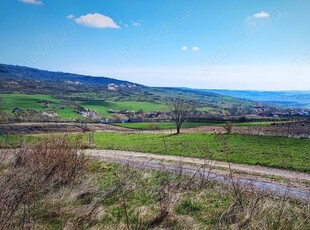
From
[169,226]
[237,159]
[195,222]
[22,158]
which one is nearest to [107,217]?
[169,226]

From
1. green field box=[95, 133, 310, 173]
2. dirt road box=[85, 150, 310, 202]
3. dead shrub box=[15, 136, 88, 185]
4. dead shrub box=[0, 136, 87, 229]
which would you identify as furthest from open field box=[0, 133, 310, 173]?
dead shrub box=[0, 136, 87, 229]

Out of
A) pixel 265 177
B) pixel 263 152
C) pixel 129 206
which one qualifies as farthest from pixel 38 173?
pixel 263 152

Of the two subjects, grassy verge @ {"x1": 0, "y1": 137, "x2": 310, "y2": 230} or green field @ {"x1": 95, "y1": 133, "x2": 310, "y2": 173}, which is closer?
grassy verge @ {"x1": 0, "y1": 137, "x2": 310, "y2": 230}

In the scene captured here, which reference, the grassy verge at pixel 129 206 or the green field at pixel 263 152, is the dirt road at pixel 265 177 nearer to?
the green field at pixel 263 152

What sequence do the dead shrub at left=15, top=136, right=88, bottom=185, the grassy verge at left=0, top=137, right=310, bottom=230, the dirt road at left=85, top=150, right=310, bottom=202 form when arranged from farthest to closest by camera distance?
the dirt road at left=85, top=150, right=310, bottom=202 → the dead shrub at left=15, top=136, right=88, bottom=185 → the grassy verge at left=0, top=137, right=310, bottom=230

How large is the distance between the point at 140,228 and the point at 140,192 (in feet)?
12.2

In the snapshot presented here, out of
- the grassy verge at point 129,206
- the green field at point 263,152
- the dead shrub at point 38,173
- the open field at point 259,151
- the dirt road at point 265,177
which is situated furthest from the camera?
the green field at point 263,152

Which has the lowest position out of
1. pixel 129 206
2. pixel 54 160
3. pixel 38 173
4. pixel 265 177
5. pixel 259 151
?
pixel 259 151

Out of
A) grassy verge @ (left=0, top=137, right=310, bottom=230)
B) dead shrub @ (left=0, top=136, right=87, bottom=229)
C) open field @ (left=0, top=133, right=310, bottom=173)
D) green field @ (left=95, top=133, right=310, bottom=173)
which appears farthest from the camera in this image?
green field @ (left=95, top=133, right=310, bottom=173)

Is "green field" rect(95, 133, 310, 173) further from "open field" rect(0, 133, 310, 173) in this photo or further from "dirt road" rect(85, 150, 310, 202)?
"dirt road" rect(85, 150, 310, 202)

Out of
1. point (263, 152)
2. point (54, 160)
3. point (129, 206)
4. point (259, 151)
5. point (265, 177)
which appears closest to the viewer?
point (129, 206)

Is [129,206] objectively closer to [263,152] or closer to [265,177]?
[265,177]

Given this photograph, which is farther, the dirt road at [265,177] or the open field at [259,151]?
the open field at [259,151]

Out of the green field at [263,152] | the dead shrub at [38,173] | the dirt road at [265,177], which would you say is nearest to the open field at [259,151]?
the green field at [263,152]
